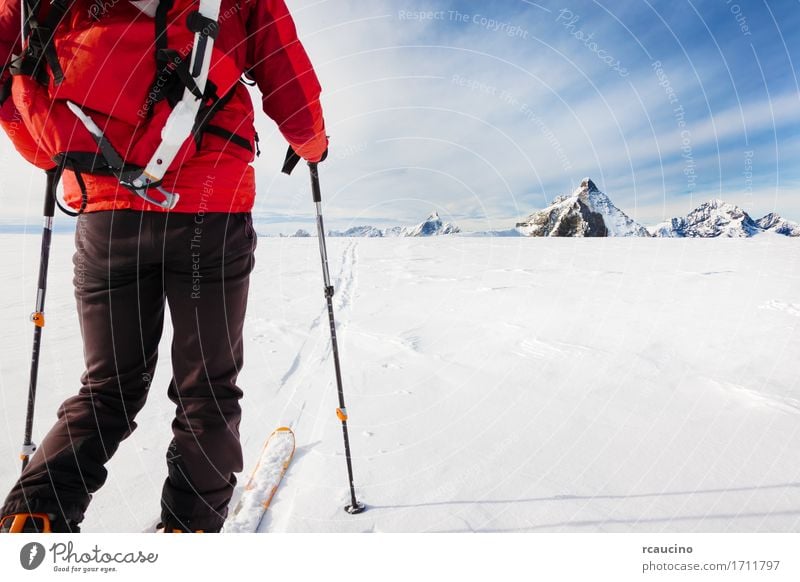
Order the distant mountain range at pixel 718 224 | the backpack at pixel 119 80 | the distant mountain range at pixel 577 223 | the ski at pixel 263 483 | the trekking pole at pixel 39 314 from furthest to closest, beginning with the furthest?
1. the distant mountain range at pixel 718 224
2. the distant mountain range at pixel 577 223
3. the ski at pixel 263 483
4. the trekking pole at pixel 39 314
5. the backpack at pixel 119 80

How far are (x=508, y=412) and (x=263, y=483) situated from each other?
1.60 metres

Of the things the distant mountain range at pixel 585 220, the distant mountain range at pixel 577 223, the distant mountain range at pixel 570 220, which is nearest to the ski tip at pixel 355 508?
the distant mountain range at pixel 577 223

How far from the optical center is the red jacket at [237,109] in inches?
53.1

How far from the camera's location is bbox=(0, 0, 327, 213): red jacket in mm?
1348

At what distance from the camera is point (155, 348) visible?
165 centimetres

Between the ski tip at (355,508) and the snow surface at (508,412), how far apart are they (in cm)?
3

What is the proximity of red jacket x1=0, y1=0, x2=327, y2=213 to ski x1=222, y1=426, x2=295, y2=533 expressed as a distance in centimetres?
139

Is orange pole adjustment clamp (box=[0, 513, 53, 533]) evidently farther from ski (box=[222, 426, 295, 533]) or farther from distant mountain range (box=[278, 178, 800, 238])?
distant mountain range (box=[278, 178, 800, 238])

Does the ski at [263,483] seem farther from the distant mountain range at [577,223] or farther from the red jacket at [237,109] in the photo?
the distant mountain range at [577,223]

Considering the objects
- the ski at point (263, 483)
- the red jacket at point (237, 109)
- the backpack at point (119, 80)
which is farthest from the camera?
the ski at point (263, 483)

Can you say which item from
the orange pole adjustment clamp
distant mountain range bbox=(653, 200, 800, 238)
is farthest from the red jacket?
distant mountain range bbox=(653, 200, 800, 238)

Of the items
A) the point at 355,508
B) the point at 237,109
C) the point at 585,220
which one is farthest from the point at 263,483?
the point at 585,220

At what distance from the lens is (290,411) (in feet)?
9.15
